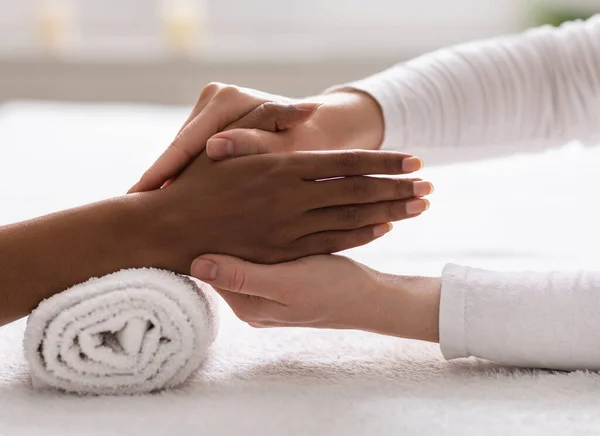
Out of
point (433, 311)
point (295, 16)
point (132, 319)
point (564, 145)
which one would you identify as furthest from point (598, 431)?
point (295, 16)

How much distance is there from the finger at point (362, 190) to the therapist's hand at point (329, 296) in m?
0.08

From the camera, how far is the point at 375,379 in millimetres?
838

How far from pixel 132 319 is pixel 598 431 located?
0.44 meters

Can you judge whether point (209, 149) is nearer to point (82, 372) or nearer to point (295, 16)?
point (82, 372)

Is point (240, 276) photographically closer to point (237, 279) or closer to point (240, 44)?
point (237, 279)

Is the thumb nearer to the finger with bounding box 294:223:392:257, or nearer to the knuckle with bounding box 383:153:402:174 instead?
the finger with bounding box 294:223:392:257

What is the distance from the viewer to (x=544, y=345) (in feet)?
2.78

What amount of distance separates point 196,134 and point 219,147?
48 millimetres

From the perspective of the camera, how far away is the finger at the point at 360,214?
94cm

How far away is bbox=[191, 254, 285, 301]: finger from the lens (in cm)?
89

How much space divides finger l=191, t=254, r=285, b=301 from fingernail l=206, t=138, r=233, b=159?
0.13 m

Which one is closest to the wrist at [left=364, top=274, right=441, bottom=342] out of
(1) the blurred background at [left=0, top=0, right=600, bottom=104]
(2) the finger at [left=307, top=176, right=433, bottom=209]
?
(2) the finger at [left=307, top=176, right=433, bottom=209]

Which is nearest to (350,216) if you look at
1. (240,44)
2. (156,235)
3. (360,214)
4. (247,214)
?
(360,214)

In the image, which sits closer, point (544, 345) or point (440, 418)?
point (440, 418)
